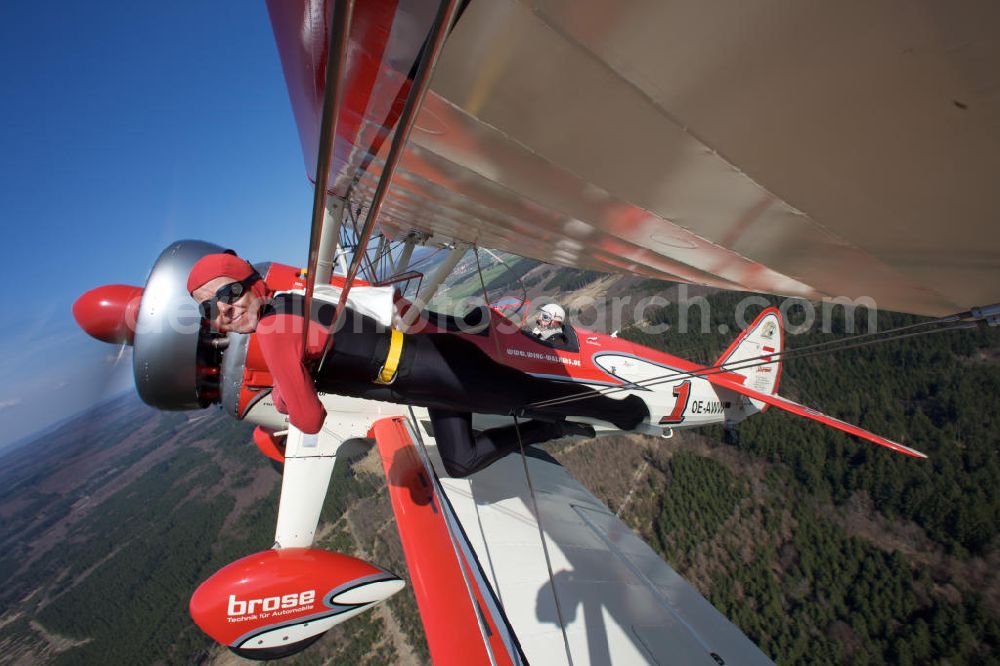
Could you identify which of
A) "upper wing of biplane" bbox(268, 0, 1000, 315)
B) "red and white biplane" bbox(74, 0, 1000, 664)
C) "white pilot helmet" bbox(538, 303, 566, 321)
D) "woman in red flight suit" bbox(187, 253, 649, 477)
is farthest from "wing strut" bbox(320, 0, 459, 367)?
"white pilot helmet" bbox(538, 303, 566, 321)

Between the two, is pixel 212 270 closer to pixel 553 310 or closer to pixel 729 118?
pixel 729 118

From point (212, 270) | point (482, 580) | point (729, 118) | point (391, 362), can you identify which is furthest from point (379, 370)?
point (729, 118)

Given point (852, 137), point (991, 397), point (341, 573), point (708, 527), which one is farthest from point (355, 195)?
point (991, 397)

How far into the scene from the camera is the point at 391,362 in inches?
91.1

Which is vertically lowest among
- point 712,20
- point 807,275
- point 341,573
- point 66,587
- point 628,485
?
point 66,587

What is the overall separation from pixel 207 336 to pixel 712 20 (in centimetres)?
319

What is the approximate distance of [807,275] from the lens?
1740 millimetres

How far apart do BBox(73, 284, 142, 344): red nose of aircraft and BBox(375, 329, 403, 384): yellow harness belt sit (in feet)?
6.30

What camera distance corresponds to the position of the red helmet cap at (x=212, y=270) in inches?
71.2

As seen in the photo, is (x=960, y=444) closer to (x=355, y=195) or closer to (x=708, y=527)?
(x=708, y=527)

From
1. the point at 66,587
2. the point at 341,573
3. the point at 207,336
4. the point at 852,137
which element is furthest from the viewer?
the point at 66,587

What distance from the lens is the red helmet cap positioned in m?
1.81

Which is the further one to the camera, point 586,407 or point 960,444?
point 960,444

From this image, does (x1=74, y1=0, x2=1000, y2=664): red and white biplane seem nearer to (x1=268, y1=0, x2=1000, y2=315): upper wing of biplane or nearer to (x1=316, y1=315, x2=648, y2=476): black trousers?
(x1=268, y1=0, x2=1000, y2=315): upper wing of biplane
